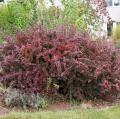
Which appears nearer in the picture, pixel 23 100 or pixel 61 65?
pixel 23 100

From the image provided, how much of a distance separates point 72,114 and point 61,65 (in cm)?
125

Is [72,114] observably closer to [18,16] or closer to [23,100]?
[23,100]

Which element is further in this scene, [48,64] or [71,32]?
[71,32]

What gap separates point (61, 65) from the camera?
9.16 meters

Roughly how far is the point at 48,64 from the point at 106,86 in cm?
115

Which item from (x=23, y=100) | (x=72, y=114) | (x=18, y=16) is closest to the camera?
(x=72, y=114)

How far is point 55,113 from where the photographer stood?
827cm

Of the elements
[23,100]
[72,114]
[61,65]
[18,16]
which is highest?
[18,16]

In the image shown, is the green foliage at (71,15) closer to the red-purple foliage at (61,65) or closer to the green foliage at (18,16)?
the green foliage at (18,16)

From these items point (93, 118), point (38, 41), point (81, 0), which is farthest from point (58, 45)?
point (81, 0)

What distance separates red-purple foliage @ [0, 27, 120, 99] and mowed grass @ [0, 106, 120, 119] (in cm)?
74

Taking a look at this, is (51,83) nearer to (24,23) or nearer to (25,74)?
(25,74)

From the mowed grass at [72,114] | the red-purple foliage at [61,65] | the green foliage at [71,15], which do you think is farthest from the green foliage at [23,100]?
the green foliage at [71,15]

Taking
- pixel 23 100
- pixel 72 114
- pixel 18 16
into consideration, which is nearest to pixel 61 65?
pixel 23 100
